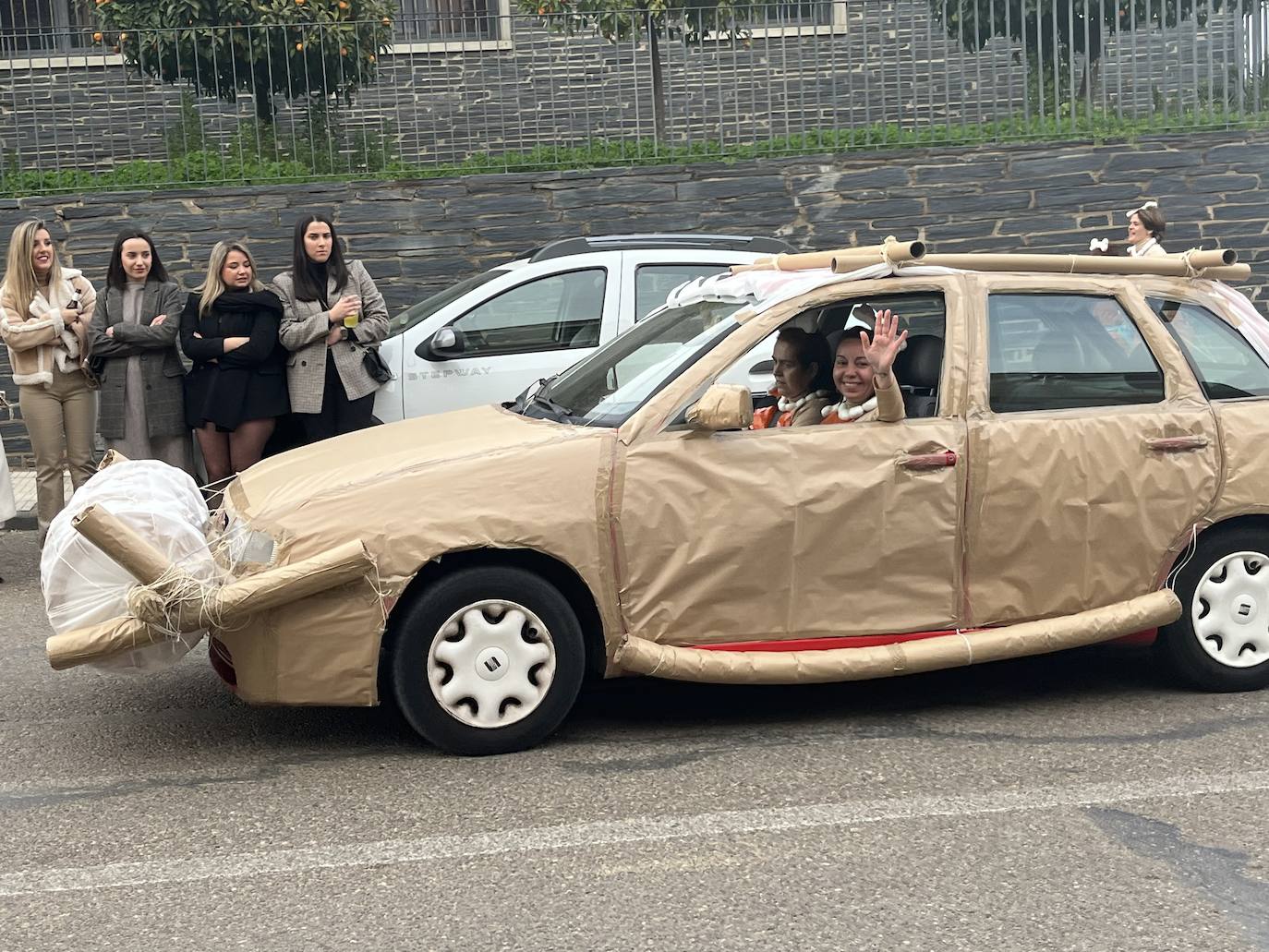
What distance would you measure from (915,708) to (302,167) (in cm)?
1020

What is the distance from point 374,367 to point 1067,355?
15.2ft

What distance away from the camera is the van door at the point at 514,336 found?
9.35 meters

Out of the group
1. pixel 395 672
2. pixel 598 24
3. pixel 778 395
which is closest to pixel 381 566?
pixel 395 672

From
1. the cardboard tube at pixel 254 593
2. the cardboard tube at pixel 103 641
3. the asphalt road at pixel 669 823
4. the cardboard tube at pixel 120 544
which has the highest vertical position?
the cardboard tube at pixel 120 544

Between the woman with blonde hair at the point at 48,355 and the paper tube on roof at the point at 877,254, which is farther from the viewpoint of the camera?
the woman with blonde hair at the point at 48,355

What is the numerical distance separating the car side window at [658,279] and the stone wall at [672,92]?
5.26 meters

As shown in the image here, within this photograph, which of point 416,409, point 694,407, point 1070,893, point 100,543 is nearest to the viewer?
point 1070,893

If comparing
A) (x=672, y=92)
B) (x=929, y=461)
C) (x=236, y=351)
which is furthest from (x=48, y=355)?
(x=672, y=92)

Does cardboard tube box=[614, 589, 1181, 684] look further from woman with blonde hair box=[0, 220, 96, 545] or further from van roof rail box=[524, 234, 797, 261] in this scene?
woman with blonde hair box=[0, 220, 96, 545]

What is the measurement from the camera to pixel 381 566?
511 cm

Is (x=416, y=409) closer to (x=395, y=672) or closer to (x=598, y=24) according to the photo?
(x=395, y=672)

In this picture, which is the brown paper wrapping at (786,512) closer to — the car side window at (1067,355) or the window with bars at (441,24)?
the car side window at (1067,355)

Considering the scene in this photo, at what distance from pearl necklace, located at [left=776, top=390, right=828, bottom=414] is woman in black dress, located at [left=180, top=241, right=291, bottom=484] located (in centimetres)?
396

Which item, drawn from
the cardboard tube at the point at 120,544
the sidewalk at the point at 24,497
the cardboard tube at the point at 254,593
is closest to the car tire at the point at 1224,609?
the cardboard tube at the point at 254,593
